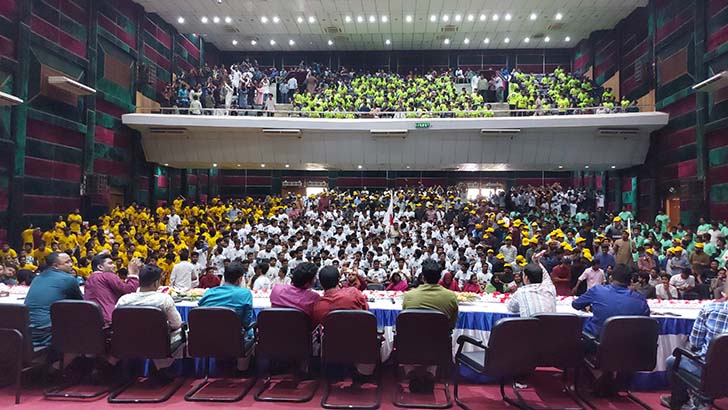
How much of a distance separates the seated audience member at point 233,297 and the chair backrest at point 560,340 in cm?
283

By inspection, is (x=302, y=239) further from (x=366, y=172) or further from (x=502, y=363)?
(x=366, y=172)

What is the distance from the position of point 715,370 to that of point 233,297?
426 cm

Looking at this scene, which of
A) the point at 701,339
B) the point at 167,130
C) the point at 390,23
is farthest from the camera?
the point at 390,23

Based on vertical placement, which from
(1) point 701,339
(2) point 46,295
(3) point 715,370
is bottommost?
(3) point 715,370

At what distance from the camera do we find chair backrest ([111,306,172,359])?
4175 mm

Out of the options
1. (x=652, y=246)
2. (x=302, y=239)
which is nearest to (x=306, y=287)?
(x=302, y=239)

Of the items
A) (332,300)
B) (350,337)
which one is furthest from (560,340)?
(332,300)

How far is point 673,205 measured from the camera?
54.3 ft

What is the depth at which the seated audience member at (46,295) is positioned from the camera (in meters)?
4.45

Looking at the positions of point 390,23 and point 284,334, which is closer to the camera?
point 284,334

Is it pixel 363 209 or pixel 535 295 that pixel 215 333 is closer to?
pixel 535 295

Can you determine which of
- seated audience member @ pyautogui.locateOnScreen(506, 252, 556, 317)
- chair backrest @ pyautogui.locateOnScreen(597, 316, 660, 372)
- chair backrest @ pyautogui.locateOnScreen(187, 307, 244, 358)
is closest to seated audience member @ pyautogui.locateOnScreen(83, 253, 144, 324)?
chair backrest @ pyautogui.locateOnScreen(187, 307, 244, 358)

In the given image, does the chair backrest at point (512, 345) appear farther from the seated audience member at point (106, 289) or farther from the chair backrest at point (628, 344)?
the seated audience member at point (106, 289)

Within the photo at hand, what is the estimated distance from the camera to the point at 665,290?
25.1 ft
